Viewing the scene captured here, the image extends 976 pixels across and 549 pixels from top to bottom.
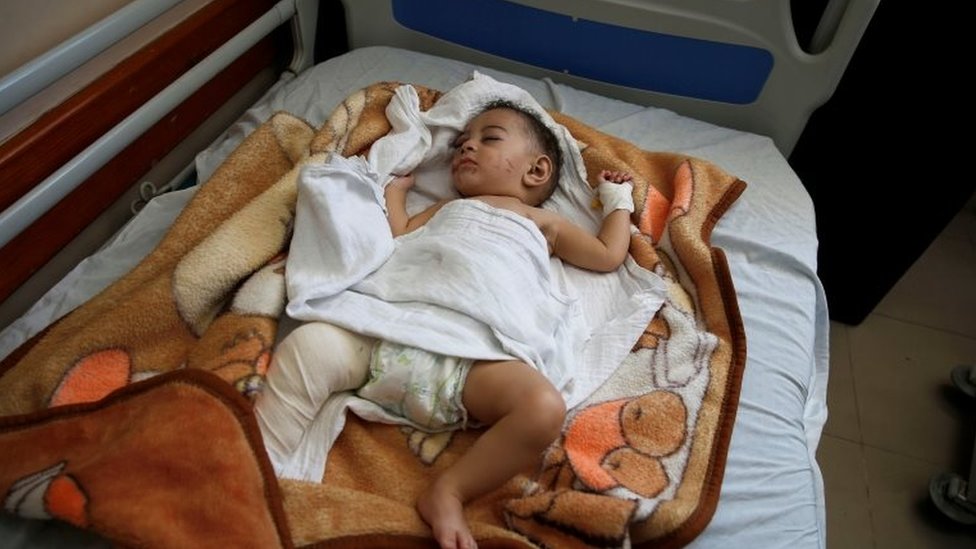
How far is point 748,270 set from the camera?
1.07 meters

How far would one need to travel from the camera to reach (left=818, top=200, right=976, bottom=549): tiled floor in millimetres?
1406

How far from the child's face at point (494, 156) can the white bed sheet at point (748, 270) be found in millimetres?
251

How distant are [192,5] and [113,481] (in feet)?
3.01

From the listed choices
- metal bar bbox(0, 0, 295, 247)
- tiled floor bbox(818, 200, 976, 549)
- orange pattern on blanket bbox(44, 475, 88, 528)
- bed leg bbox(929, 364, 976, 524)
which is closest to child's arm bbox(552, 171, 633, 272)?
metal bar bbox(0, 0, 295, 247)

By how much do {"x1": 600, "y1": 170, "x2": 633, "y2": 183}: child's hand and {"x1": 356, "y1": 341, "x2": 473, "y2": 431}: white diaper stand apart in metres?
0.51

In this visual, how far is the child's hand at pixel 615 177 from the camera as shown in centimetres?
116

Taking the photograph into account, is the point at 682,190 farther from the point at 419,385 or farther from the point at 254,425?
the point at 254,425

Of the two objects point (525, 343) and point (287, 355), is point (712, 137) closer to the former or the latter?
point (525, 343)

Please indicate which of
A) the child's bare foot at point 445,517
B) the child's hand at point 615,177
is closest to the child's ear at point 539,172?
the child's hand at point 615,177

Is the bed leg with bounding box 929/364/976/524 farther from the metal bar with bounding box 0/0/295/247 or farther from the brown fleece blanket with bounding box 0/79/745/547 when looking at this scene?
the metal bar with bounding box 0/0/295/247

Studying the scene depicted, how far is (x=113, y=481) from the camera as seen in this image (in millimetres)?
612

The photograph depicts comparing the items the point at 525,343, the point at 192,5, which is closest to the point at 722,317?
the point at 525,343

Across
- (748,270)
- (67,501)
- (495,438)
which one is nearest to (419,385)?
(495,438)

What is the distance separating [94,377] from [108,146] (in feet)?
1.08
